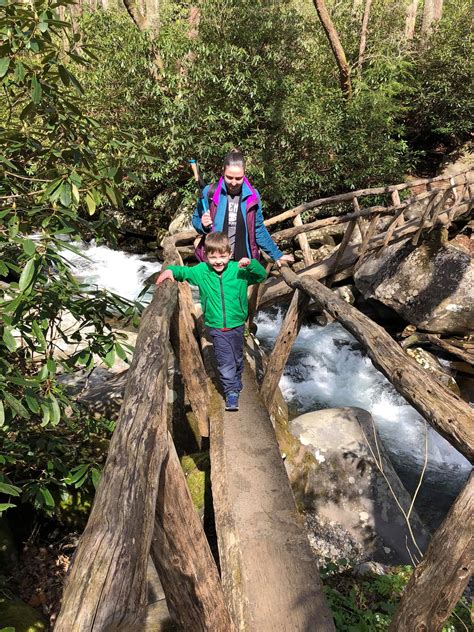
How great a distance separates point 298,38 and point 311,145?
3171 mm

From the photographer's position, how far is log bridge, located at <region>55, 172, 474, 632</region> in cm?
116

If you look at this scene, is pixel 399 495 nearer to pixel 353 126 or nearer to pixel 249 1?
pixel 353 126

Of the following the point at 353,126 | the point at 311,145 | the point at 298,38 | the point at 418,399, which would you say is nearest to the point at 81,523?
the point at 418,399

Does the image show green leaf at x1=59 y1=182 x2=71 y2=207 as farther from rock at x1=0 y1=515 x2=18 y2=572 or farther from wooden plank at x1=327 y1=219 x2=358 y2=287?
wooden plank at x1=327 y1=219 x2=358 y2=287

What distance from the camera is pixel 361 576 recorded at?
317cm

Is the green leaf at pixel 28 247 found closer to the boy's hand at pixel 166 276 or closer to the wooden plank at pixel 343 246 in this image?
the boy's hand at pixel 166 276

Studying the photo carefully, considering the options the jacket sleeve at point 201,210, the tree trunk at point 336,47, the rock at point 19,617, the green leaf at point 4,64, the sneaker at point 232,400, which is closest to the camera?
the green leaf at point 4,64

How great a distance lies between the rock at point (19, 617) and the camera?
9.18 ft

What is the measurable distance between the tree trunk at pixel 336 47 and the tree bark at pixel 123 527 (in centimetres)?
1332

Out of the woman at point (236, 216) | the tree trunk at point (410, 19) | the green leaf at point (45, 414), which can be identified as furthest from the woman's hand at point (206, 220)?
the tree trunk at point (410, 19)

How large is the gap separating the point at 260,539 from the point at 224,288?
1860 mm

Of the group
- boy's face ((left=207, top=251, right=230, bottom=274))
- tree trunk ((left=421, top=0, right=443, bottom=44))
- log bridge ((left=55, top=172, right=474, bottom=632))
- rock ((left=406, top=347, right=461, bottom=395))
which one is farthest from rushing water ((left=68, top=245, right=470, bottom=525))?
tree trunk ((left=421, top=0, right=443, bottom=44))

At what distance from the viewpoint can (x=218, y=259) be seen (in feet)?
11.3

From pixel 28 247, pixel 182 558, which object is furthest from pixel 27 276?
pixel 182 558
